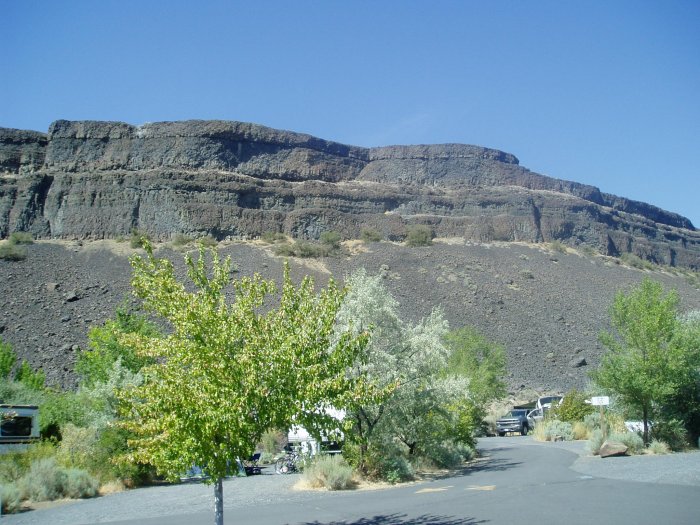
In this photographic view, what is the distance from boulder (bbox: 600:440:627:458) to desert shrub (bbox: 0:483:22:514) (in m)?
19.8

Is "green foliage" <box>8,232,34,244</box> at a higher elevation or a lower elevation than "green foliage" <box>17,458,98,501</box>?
higher

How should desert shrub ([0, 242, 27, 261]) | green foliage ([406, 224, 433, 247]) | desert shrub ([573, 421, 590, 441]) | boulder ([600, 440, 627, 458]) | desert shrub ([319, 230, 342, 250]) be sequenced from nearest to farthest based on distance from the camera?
1. boulder ([600, 440, 627, 458])
2. desert shrub ([573, 421, 590, 441])
3. desert shrub ([0, 242, 27, 261])
4. desert shrub ([319, 230, 342, 250])
5. green foliage ([406, 224, 433, 247])

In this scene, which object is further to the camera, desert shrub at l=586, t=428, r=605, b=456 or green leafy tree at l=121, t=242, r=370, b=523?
desert shrub at l=586, t=428, r=605, b=456

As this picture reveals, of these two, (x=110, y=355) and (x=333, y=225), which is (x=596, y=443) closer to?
(x=110, y=355)

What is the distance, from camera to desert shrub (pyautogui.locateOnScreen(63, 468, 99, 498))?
21500 mm

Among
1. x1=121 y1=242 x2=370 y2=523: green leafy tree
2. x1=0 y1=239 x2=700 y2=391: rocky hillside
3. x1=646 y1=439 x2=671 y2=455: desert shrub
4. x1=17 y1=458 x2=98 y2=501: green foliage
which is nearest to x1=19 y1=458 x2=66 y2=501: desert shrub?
x1=17 y1=458 x2=98 y2=501: green foliage

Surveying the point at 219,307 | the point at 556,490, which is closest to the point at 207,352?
the point at 219,307

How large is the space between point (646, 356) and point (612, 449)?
164 inches

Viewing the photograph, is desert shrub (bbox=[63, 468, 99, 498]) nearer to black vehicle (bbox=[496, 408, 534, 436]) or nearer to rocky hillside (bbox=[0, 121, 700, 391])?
rocky hillside (bbox=[0, 121, 700, 391])

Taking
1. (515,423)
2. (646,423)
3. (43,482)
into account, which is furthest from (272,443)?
(515,423)

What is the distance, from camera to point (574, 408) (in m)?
38.2

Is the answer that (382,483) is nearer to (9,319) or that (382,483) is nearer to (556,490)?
(556,490)

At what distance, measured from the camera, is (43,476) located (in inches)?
820

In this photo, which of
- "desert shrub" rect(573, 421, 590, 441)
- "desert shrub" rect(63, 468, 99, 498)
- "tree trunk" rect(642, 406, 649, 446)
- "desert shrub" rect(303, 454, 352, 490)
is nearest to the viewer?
"desert shrub" rect(303, 454, 352, 490)
